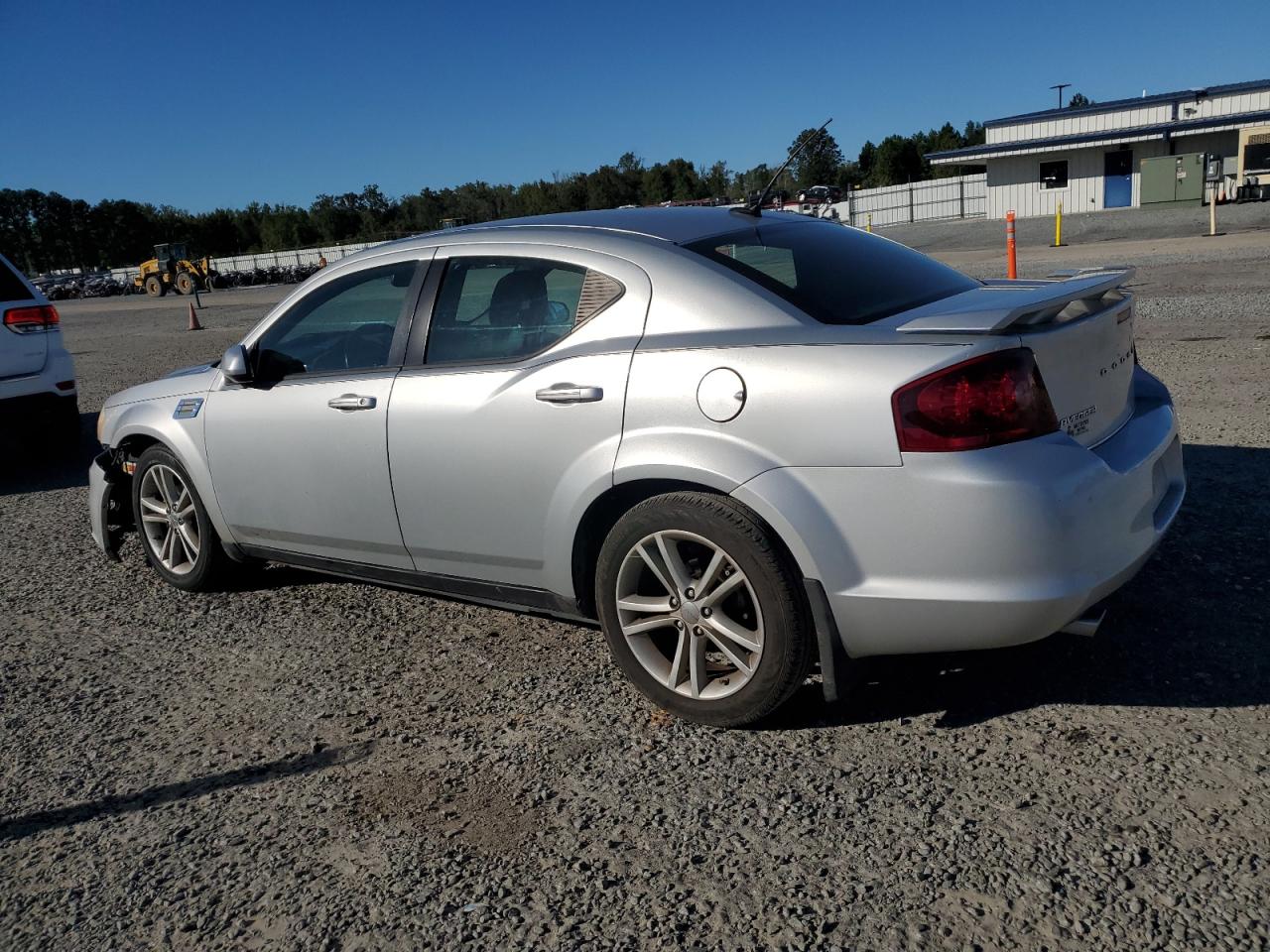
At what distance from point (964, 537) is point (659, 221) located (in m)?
1.71

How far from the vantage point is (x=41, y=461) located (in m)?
9.12

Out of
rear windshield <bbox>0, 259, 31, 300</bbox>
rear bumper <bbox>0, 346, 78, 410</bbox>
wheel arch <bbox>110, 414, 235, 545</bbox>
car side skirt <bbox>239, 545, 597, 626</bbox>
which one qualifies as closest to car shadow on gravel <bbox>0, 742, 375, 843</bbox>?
car side skirt <bbox>239, 545, 597, 626</bbox>

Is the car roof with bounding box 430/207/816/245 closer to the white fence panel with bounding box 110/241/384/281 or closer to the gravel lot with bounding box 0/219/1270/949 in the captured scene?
the gravel lot with bounding box 0/219/1270/949

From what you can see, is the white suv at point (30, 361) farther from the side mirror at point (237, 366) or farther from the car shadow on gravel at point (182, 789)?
the car shadow on gravel at point (182, 789)

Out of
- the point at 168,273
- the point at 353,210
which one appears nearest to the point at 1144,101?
the point at 168,273

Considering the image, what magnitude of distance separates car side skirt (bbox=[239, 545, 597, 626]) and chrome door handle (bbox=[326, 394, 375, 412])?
645 mm

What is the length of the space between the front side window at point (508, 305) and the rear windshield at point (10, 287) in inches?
232

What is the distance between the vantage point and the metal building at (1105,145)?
148 ft

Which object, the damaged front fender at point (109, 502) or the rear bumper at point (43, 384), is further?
the rear bumper at point (43, 384)

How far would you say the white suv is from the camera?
8.00 metres

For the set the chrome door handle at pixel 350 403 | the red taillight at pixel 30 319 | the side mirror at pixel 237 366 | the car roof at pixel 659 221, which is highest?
the car roof at pixel 659 221

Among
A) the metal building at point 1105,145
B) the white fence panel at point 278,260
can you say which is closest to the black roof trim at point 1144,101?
the metal building at point 1105,145

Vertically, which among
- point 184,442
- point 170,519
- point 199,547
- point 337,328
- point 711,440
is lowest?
point 199,547

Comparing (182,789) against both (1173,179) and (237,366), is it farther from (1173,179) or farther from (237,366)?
(1173,179)
